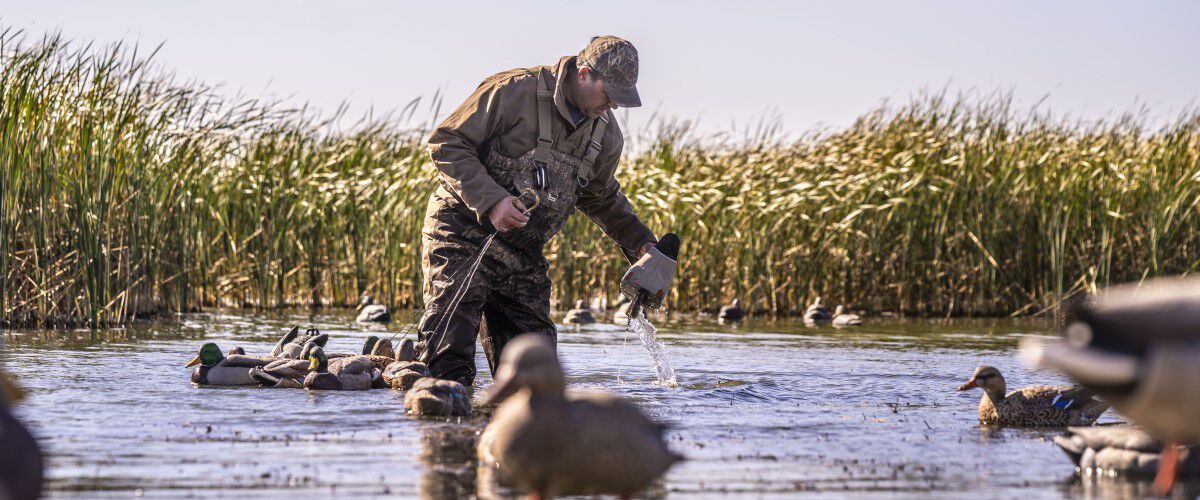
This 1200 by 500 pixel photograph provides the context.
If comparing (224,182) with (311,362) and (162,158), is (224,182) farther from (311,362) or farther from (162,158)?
(311,362)

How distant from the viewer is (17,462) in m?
3.33

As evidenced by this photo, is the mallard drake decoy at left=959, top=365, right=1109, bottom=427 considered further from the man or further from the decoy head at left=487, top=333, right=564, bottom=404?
the decoy head at left=487, top=333, right=564, bottom=404

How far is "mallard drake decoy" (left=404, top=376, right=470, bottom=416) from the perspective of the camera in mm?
6047

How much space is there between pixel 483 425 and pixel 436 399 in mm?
280

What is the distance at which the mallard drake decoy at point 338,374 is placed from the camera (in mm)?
7176

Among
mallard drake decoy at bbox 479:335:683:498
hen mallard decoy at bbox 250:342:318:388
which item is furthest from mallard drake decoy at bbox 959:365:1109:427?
hen mallard decoy at bbox 250:342:318:388

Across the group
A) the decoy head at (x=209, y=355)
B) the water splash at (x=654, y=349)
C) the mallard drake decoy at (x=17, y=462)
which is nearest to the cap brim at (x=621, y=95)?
the water splash at (x=654, y=349)

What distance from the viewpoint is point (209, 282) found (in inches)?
554

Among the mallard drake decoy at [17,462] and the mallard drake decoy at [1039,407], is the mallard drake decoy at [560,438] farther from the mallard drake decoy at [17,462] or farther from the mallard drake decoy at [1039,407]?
the mallard drake decoy at [1039,407]

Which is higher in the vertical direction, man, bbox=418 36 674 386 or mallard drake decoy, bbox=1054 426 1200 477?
man, bbox=418 36 674 386

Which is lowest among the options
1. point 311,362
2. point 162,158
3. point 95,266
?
point 311,362

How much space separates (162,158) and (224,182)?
2.18m

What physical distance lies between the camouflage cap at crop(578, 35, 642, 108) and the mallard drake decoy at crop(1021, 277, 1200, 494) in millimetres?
3093

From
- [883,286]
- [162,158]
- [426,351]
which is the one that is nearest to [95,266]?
[162,158]
